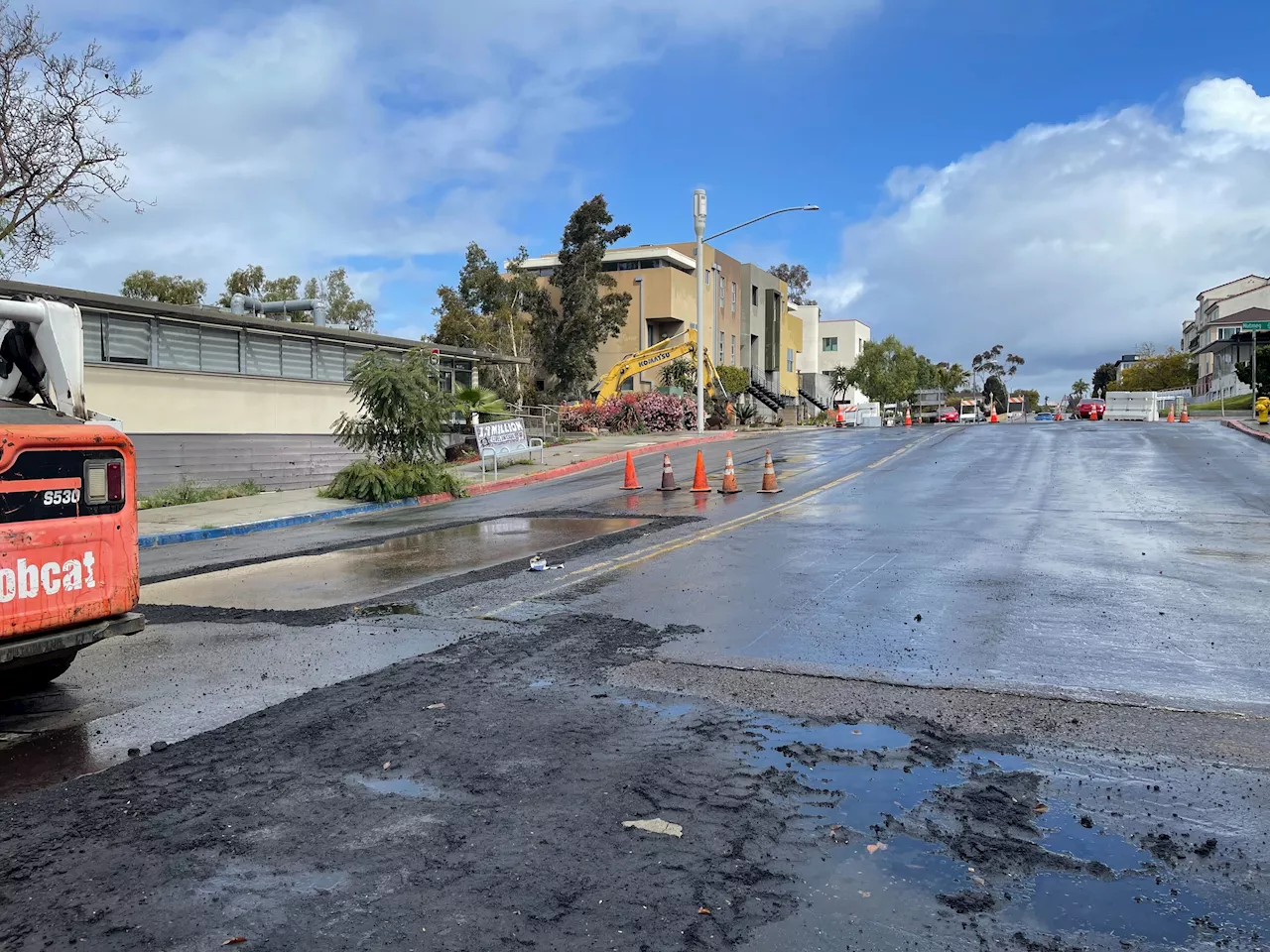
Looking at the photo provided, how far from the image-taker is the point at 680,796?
167 inches

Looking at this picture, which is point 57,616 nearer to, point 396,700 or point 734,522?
point 396,700

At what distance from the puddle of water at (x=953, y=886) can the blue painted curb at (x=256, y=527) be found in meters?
13.1

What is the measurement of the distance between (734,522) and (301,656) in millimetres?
8256

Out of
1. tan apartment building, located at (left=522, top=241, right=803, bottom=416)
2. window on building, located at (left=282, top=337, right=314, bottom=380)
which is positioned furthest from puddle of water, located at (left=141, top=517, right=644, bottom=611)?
tan apartment building, located at (left=522, top=241, right=803, bottom=416)

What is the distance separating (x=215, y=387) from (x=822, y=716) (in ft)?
70.7

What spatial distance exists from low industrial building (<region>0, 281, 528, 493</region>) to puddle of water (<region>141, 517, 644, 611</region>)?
956 cm

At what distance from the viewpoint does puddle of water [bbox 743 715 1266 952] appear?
3195mm

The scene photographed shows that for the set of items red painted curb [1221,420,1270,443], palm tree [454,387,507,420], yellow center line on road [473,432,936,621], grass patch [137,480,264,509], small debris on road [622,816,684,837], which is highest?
palm tree [454,387,507,420]

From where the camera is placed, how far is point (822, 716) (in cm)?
541

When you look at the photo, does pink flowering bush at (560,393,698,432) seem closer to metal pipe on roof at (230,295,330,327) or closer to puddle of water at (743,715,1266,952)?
metal pipe on roof at (230,295,330,327)

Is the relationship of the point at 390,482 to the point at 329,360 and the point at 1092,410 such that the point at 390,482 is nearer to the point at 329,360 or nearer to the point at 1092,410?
the point at 329,360

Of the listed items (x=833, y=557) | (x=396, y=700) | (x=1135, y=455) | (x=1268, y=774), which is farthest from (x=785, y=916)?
(x=1135, y=455)

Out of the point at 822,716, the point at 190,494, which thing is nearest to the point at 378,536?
the point at 190,494

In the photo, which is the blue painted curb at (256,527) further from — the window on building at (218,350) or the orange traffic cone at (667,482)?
the window on building at (218,350)
